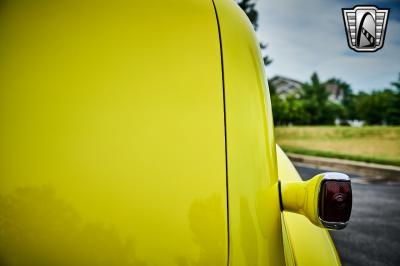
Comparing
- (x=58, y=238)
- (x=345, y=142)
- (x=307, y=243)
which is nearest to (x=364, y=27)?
(x=307, y=243)

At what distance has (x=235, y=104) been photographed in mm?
892

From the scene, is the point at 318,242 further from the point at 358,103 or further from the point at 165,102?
the point at 358,103

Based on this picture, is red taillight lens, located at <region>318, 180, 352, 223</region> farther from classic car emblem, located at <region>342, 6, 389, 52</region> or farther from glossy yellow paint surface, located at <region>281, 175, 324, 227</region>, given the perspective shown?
classic car emblem, located at <region>342, 6, 389, 52</region>

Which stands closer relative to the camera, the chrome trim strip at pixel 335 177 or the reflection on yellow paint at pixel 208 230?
the reflection on yellow paint at pixel 208 230

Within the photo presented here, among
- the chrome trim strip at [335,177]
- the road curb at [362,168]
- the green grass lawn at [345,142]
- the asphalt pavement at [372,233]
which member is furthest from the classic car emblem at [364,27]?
the chrome trim strip at [335,177]

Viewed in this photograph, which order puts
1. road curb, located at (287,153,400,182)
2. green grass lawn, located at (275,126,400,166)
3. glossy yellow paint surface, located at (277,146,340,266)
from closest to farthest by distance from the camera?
glossy yellow paint surface, located at (277,146,340,266), road curb, located at (287,153,400,182), green grass lawn, located at (275,126,400,166)

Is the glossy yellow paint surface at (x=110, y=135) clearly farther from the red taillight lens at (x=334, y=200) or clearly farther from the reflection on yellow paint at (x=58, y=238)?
the red taillight lens at (x=334, y=200)

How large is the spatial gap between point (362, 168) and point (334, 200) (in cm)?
1068

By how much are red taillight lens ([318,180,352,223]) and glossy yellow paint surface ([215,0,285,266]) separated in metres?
0.13

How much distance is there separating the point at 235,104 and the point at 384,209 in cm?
572

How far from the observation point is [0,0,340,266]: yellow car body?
2.63ft

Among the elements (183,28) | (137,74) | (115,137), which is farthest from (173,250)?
(183,28)

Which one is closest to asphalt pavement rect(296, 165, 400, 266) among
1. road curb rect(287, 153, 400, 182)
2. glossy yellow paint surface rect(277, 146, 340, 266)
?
glossy yellow paint surface rect(277, 146, 340, 266)

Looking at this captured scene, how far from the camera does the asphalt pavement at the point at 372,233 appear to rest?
349cm
